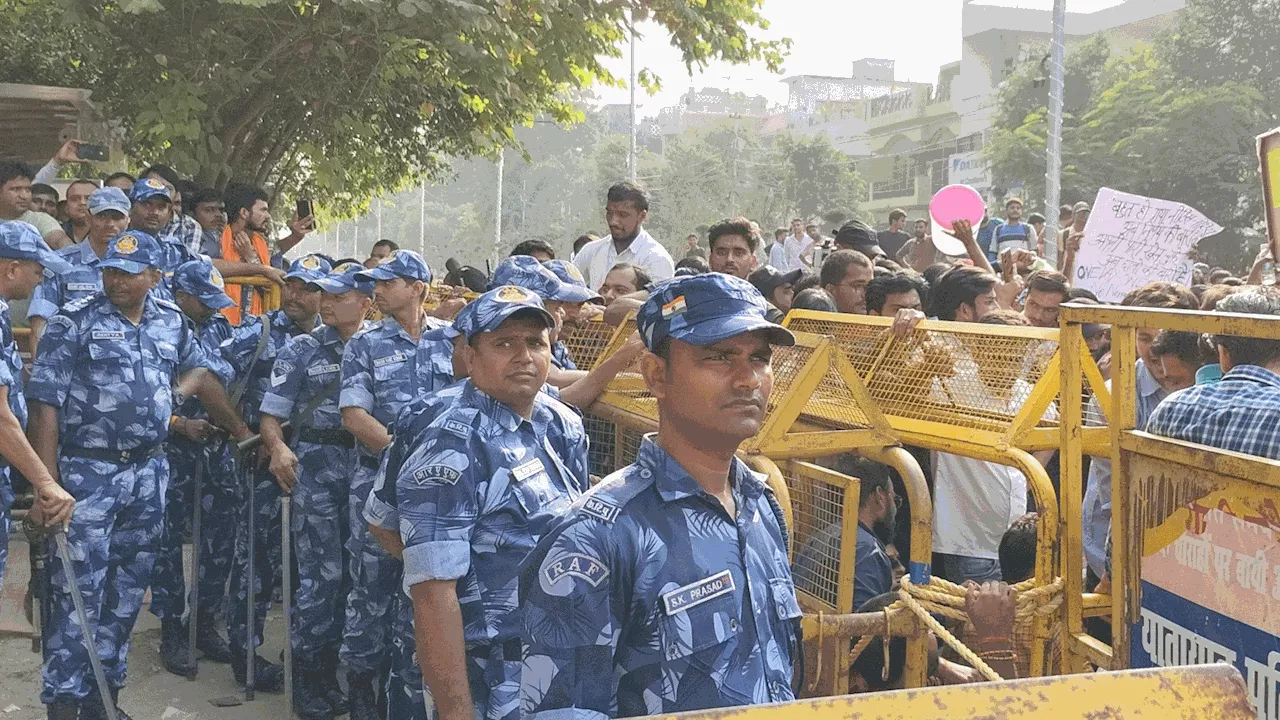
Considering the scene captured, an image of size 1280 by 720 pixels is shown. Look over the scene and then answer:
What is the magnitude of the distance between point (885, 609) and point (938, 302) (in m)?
2.75

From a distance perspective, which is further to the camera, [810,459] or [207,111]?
[207,111]

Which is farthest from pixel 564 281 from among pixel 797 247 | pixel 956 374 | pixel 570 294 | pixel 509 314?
pixel 797 247

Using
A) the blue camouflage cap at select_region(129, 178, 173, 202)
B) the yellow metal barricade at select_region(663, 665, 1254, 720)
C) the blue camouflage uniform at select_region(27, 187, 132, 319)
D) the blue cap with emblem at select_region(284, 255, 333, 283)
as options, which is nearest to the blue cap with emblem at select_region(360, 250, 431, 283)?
the blue cap with emblem at select_region(284, 255, 333, 283)

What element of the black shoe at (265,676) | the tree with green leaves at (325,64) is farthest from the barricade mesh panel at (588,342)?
the tree with green leaves at (325,64)

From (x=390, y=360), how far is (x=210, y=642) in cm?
255

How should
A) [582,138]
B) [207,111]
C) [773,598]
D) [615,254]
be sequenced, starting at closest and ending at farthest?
[773,598]
[615,254]
[207,111]
[582,138]

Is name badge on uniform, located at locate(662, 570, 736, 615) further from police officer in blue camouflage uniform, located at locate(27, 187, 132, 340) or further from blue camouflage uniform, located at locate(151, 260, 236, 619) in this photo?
police officer in blue camouflage uniform, located at locate(27, 187, 132, 340)

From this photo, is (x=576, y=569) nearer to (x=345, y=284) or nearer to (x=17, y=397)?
(x=345, y=284)

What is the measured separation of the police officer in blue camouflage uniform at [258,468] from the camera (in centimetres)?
631

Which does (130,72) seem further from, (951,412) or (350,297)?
(951,412)

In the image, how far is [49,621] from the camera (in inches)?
202

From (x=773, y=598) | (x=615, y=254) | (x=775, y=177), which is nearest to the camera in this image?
(x=773, y=598)

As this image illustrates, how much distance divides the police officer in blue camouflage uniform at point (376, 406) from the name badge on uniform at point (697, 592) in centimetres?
315

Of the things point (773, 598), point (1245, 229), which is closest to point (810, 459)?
point (773, 598)
